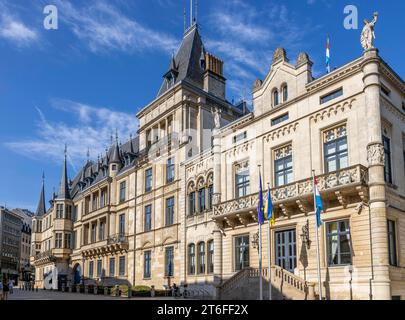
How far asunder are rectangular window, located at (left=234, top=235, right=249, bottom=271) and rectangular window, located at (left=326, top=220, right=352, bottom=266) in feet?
21.9

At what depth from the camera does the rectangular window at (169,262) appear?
3816cm

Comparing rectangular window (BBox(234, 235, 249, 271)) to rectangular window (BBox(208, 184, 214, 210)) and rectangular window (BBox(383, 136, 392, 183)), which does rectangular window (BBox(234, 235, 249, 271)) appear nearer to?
rectangular window (BBox(208, 184, 214, 210))

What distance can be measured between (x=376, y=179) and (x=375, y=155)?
1.19 metres

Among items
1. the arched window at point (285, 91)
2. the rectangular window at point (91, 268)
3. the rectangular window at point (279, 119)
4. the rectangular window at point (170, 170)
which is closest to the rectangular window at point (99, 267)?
the rectangular window at point (91, 268)

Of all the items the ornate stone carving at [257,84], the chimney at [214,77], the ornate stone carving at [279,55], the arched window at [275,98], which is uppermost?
the chimney at [214,77]

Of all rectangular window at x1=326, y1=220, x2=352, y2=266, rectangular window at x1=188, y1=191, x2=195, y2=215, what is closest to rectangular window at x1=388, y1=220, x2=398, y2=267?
rectangular window at x1=326, y1=220, x2=352, y2=266

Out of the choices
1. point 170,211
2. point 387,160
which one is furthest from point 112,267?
point 387,160

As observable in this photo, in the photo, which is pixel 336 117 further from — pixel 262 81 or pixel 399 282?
pixel 399 282

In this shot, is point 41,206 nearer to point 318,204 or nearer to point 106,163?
point 106,163

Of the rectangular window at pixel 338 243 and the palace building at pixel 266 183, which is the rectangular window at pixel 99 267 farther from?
the rectangular window at pixel 338 243

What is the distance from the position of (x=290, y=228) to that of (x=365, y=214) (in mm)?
5134

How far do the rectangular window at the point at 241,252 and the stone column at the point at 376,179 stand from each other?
31.3ft

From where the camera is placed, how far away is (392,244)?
23.9 metres
